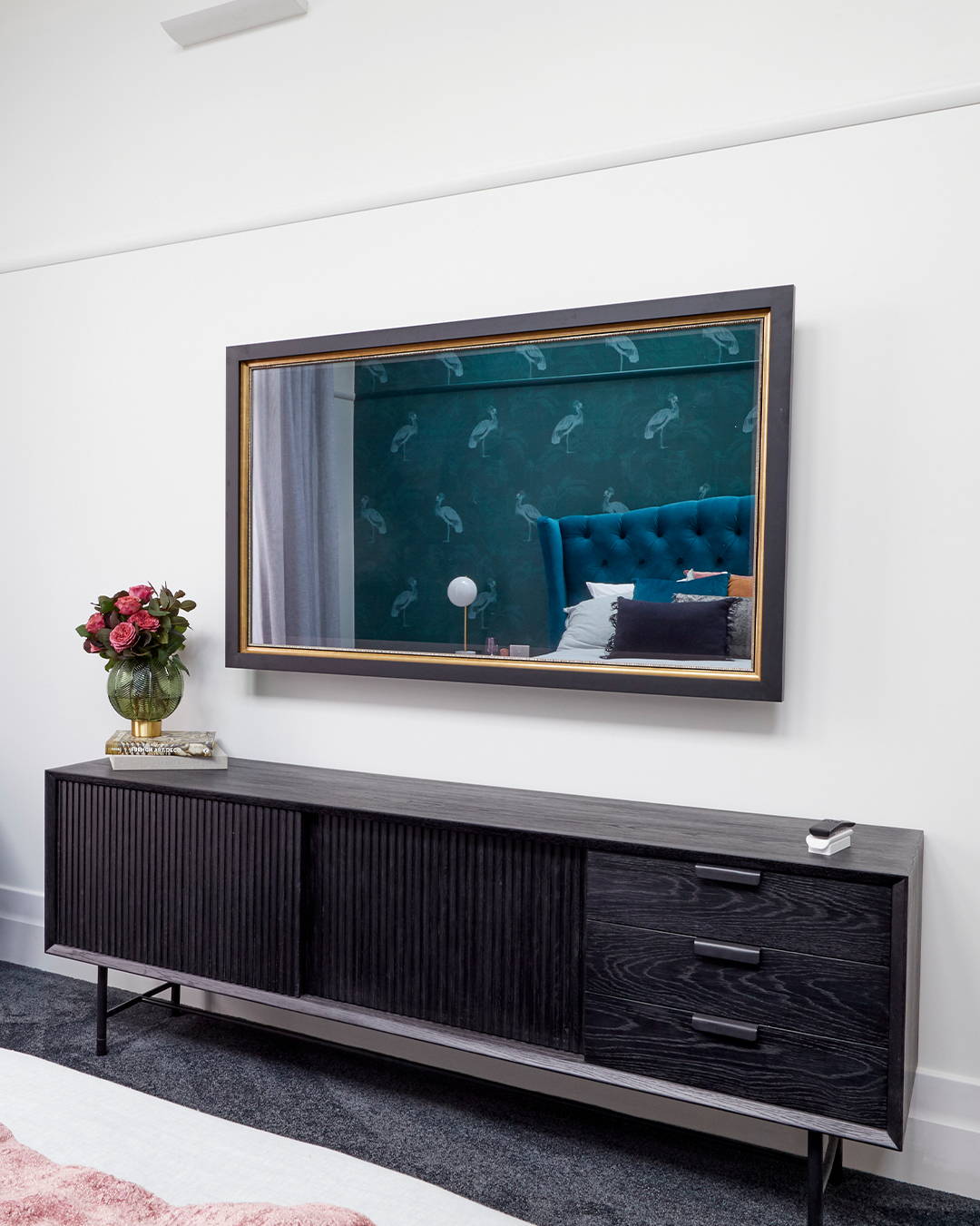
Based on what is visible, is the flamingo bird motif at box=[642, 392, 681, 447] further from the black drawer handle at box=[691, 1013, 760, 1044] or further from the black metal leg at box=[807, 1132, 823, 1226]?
the black metal leg at box=[807, 1132, 823, 1226]

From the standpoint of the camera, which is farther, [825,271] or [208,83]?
[208,83]

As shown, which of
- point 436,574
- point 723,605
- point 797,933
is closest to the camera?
point 797,933

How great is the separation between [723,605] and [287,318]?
1301 millimetres

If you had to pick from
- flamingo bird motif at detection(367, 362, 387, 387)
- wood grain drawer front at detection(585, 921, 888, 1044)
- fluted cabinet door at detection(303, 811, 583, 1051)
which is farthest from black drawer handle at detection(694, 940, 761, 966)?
flamingo bird motif at detection(367, 362, 387, 387)

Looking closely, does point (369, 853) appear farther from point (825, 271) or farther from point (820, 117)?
point (820, 117)

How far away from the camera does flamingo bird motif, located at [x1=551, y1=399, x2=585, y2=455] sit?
202 centimetres

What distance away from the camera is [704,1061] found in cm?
164

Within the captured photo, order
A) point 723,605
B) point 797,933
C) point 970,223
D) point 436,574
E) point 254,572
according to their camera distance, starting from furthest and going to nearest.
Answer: point 254,572 → point 436,574 → point 723,605 → point 970,223 → point 797,933

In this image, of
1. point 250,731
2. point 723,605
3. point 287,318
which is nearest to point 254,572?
point 250,731

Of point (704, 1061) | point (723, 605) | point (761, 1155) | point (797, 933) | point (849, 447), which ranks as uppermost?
point (849, 447)

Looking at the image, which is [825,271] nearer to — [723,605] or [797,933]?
[723,605]

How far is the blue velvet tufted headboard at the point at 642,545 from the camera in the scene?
189 centimetres

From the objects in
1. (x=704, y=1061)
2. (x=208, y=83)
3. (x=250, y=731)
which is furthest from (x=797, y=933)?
(x=208, y=83)

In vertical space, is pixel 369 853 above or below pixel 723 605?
below
